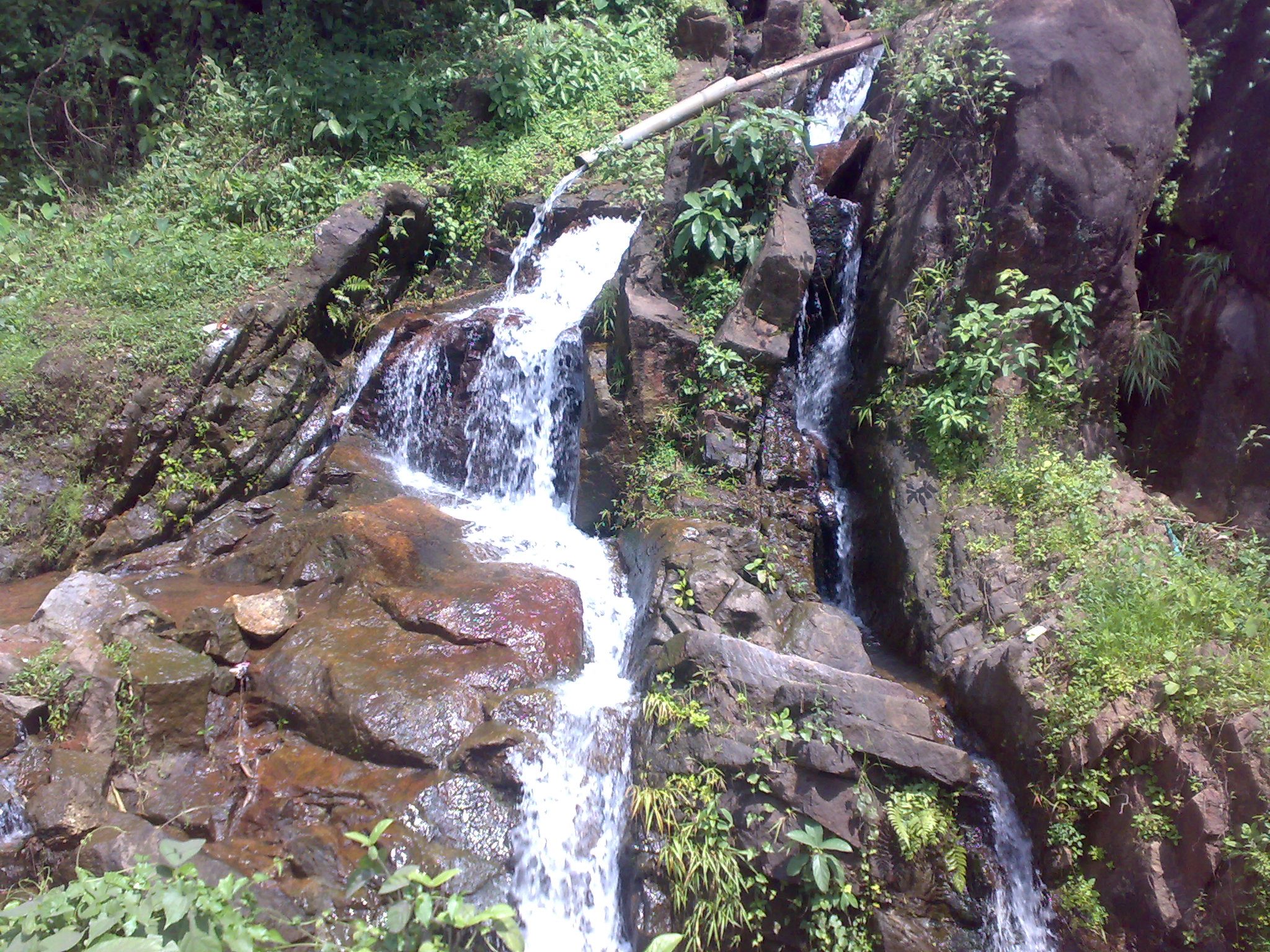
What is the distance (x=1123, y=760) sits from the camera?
14.8ft

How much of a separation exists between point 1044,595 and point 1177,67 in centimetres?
522

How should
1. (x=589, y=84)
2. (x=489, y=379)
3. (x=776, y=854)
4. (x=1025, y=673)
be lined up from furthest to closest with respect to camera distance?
(x=589, y=84)
(x=489, y=379)
(x=1025, y=673)
(x=776, y=854)

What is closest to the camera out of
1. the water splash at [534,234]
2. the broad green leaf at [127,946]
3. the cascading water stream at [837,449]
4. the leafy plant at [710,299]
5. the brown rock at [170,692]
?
the broad green leaf at [127,946]

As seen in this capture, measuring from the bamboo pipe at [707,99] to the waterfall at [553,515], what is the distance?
2.34 feet

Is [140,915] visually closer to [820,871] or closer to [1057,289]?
[820,871]

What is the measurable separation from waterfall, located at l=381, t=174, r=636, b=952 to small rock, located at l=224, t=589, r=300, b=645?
181 cm

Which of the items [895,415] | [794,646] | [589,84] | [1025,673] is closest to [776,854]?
[794,646]

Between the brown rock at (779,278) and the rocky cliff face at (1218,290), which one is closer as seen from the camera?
the rocky cliff face at (1218,290)

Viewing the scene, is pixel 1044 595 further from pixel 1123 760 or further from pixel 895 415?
pixel 895 415

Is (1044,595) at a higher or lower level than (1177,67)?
lower

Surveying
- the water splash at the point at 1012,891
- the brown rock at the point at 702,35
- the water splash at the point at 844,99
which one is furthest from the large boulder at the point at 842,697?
the brown rock at the point at 702,35

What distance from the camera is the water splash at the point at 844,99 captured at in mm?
10195

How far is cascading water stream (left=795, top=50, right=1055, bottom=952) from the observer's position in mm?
4586

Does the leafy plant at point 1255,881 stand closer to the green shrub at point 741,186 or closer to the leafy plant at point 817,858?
the leafy plant at point 817,858
